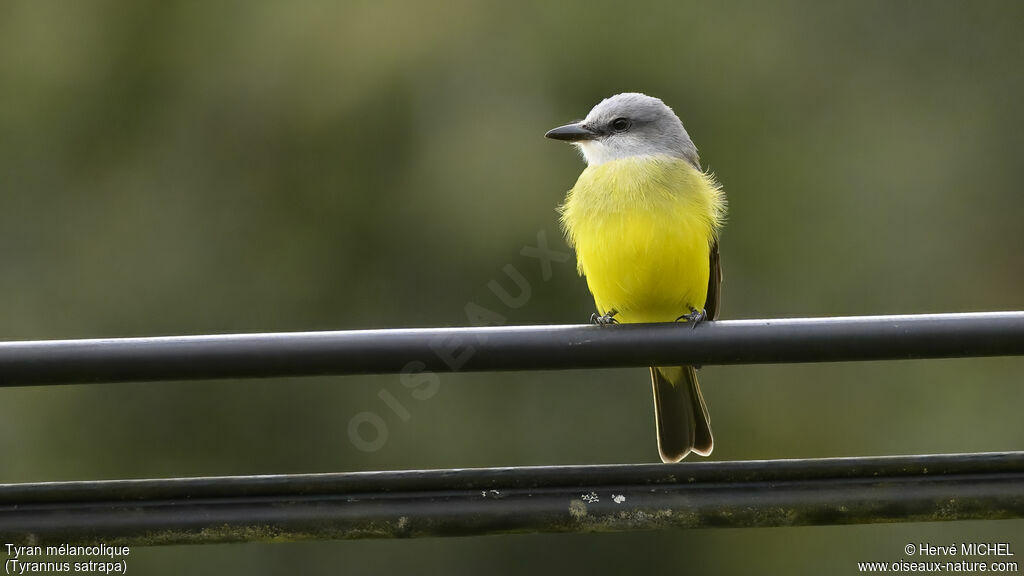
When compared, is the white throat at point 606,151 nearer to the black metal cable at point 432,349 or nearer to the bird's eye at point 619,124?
the bird's eye at point 619,124

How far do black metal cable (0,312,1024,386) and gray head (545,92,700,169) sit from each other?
2223mm

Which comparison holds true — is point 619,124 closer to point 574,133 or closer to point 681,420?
point 574,133

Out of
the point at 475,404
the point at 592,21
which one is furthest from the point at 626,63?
the point at 475,404

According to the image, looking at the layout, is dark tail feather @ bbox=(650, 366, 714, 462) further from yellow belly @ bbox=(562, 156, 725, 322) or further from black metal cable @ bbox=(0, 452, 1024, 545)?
black metal cable @ bbox=(0, 452, 1024, 545)

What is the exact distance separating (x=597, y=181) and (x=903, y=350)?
6.70 ft

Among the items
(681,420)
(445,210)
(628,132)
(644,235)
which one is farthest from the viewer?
(445,210)

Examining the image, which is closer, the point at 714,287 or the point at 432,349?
the point at 432,349

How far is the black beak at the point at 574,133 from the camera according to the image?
443cm

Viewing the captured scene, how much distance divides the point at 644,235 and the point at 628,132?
80 centimetres

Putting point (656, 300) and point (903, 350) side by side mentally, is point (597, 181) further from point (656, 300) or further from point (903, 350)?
point (903, 350)

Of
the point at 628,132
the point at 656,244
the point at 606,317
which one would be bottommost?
the point at 606,317

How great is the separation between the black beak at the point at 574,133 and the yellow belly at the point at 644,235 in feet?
1.32

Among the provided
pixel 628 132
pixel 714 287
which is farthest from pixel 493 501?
pixel 628 132

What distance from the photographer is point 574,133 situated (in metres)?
4.43
